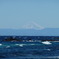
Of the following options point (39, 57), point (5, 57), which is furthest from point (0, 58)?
point (39, 57)

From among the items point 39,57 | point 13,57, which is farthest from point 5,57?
point 39,57

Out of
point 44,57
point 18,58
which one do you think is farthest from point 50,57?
point 18,58

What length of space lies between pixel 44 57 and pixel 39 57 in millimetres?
777

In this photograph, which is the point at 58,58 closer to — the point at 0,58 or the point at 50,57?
the point at 50,57

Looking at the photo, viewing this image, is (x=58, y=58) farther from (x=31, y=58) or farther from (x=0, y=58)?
(x=0, y=58)

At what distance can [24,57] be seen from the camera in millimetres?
61469

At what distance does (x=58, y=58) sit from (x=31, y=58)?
3988 mm

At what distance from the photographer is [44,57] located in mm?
61125

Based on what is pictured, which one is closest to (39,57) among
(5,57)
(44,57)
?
(44,57)

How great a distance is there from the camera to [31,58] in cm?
5962

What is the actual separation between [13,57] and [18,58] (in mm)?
1535

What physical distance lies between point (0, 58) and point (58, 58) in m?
8.62

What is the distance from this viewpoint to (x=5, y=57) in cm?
6141

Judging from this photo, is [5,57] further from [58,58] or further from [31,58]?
[58,58]
